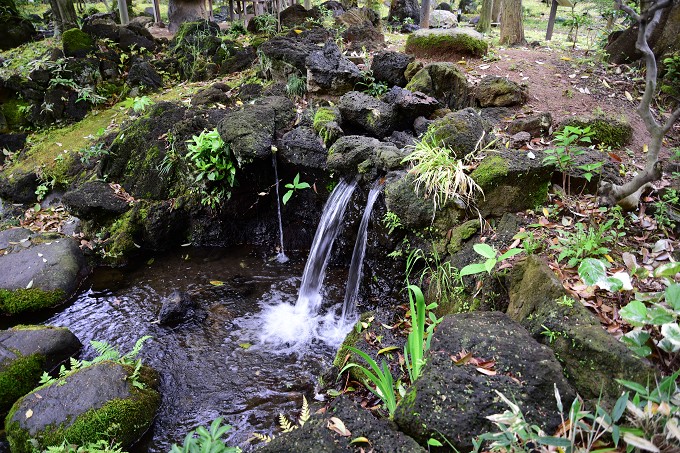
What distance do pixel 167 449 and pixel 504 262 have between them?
3.37 meters

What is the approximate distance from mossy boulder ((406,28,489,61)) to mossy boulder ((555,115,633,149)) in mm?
3419

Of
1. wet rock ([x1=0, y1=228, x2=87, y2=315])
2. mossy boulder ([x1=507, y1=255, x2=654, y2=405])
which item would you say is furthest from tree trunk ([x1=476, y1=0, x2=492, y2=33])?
wet rock ([x1=0, y1=228, x2=87, y2=315])

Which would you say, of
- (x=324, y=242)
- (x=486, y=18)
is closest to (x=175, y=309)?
(x=324, y=242)

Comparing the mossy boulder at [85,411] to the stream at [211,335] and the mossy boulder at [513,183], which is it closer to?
the stream at [211,335]

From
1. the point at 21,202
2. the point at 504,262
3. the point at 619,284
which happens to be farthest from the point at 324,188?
the point at 21,202

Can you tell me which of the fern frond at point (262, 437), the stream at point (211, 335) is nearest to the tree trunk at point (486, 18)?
the stream at point (211, 335)

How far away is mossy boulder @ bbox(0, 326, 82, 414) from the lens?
4121 mm

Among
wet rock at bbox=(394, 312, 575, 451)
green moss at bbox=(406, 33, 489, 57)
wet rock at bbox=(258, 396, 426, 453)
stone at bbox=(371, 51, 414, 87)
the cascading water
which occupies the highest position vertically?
green moss at bbox=(406, 33, 489, 57)

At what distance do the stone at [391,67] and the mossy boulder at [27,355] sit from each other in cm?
597

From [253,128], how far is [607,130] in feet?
15.3

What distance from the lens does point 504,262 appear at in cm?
364

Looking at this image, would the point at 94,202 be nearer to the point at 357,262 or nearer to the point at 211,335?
the point at 211,335

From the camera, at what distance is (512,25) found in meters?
9.33

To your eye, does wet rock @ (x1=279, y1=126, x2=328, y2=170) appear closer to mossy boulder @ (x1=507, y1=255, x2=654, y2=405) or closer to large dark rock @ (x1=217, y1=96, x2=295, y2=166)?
large dark rock @ (x1=217, y1=96, x2=295, y2=166)
